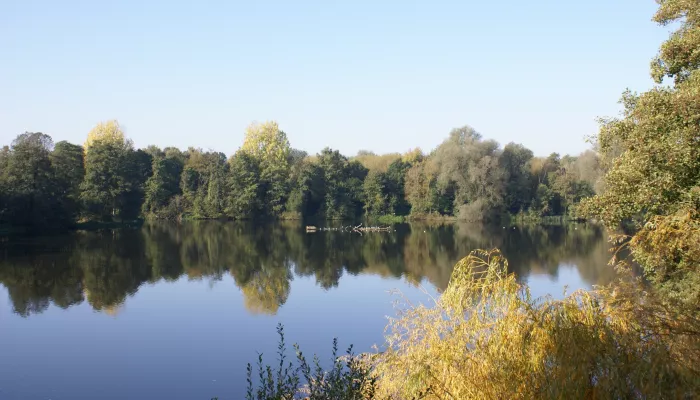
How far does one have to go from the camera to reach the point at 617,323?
18.9ft

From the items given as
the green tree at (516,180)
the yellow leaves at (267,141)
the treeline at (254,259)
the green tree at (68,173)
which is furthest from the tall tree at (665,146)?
the yellow leaves at (267,141)

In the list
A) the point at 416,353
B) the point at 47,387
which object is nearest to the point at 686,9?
the point at 416,353

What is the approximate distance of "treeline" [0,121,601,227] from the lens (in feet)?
154

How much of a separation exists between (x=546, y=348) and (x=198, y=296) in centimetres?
1630

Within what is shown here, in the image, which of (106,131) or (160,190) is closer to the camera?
(160,190)

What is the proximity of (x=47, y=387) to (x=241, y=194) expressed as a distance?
1719 inches

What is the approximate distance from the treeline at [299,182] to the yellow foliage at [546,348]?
131ft

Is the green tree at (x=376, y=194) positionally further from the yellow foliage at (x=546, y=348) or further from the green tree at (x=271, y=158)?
the yellow foliage at (x=546, y=348)

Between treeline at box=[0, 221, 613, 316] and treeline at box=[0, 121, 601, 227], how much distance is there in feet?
22.7

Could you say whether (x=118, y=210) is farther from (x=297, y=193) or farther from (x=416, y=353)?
(x=416, y=353)

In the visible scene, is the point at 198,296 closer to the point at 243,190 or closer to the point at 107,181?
the point at 107,181

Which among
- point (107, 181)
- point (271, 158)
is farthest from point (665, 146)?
point (271, 158)

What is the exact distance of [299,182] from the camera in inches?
2218

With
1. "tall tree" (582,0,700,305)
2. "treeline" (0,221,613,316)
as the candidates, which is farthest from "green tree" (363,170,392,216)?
"tall tree" (582,0,700,305)
